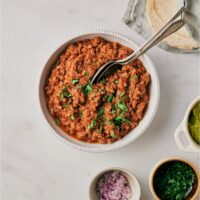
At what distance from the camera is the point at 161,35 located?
2.50 metres

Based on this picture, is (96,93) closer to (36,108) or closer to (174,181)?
(36,108)

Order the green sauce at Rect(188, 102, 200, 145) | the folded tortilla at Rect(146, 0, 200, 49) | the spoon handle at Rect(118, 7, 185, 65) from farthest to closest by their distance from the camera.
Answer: the folded tortilla at Rect(146, 0, 200, 49), the green sauce at Rect(188, 102, 200, 145), the spoon handle at Rect(118, 7, 185, 65)

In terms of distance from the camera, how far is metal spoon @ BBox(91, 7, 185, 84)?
2486 millimetres

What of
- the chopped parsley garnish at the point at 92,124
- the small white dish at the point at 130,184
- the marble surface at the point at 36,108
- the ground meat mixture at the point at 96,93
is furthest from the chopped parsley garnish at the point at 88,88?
the small white dish at the point at 130,184

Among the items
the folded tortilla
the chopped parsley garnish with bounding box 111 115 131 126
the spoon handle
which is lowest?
the chopped parsley garnish with bounding box 111 115 131 126

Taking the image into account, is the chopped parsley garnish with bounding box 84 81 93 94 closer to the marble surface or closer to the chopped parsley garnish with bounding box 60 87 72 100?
the chopped parsley garnish with bounding box 60 87 72 100

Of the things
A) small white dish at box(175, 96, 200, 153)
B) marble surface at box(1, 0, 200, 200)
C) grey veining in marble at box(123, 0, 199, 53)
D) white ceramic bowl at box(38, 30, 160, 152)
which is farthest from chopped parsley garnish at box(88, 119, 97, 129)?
grey veining in marble at box(123, 0, 199, 53)

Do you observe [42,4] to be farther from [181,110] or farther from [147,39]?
[181,110]

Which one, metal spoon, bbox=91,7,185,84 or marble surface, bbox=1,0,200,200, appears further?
marble surface, bbox=1,0,200,200

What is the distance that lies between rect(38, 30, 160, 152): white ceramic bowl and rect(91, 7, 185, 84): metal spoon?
2.9 inches

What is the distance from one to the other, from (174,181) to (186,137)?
0.29 metres

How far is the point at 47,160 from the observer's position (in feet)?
9.32

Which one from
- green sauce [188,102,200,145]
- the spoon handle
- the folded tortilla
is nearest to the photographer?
the spoon handle

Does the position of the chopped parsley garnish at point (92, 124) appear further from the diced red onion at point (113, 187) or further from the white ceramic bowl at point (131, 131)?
the diced red onion at point (113, 187)
